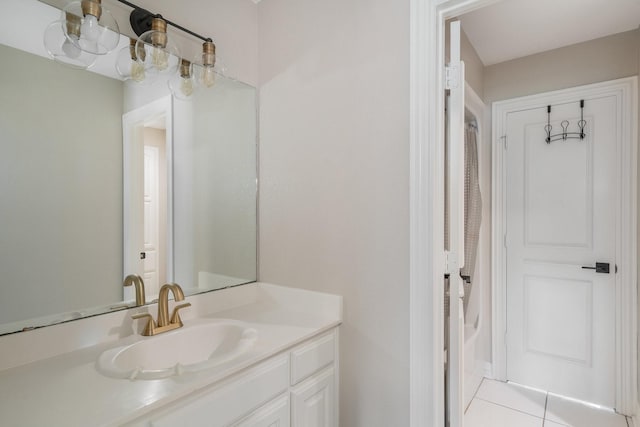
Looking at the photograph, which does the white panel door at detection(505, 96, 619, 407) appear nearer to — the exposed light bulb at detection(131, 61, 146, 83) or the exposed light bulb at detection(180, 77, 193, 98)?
the exposed light bulb at detection(180, 77, 193, 98)

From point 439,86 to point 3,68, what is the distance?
4.87ft

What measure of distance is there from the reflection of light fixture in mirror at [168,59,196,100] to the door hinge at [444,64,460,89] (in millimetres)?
1132

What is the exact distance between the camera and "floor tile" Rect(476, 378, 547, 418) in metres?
2.27

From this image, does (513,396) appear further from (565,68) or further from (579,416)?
(565,68)

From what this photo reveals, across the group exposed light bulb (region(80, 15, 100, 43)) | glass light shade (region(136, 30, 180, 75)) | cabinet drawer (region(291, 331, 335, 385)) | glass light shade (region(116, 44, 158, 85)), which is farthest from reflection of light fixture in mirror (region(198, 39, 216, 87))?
cabinet drawer (region(291, 331, 335, 385))

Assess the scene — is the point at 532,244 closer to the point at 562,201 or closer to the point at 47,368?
the point at 562,201

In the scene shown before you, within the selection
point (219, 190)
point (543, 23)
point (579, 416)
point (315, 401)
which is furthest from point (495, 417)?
point (543, 23)

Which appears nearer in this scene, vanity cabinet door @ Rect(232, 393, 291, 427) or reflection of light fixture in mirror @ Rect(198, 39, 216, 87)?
vanity cabinet door @ Rect(232, 393, 291, 427)

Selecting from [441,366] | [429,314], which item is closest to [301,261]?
[429,314]

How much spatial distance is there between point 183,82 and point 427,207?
1.22m

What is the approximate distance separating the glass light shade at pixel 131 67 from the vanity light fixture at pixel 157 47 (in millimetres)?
15

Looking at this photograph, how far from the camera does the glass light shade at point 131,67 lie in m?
1.29

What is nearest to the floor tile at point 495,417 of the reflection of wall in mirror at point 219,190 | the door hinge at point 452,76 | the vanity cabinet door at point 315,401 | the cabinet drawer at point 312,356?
the vanity cabinet door at point 315,401

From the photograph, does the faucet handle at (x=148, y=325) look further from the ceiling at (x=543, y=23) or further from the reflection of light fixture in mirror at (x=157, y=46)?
the ceiling at (x=543, y=23)
